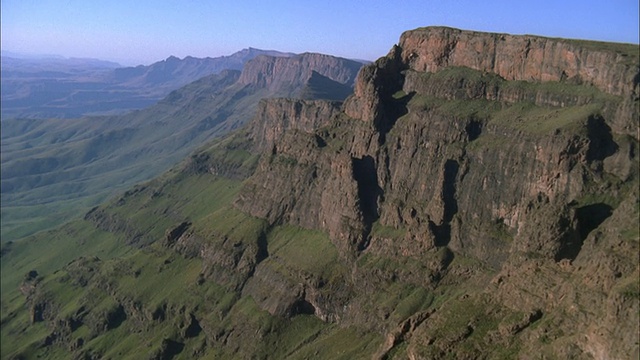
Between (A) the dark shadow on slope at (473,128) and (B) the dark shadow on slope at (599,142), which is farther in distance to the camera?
(A) the dark shadow on slope at (473,128)

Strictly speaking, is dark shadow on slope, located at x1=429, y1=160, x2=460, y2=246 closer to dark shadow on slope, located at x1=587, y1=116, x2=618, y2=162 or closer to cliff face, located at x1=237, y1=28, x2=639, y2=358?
cliff face, located at x1=237, y1=28, x2=639, y2=358

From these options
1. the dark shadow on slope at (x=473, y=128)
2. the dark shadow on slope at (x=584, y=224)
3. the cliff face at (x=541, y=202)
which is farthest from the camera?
the dark shadow on slope at (x=473, y=128)

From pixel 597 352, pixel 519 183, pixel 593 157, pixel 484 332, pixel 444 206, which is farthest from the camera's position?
pixel 444 206

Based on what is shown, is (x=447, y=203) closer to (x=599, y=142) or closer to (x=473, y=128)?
(x=473, y=128)

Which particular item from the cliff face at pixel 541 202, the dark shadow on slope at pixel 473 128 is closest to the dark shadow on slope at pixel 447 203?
the cliff face at pixel 541 202

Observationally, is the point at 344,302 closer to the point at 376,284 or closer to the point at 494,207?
the point at 376,284

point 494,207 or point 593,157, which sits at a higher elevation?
point 593,157

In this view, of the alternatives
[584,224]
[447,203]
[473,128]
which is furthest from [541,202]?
[473,128]

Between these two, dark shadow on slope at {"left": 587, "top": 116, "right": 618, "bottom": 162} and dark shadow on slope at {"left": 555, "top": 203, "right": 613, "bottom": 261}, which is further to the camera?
dark shadow on slope at {"left": 587, "top": 116, "right": 618, "bottom": 162}

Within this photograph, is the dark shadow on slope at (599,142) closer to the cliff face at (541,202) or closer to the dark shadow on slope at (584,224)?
the cliff face at (541,202)

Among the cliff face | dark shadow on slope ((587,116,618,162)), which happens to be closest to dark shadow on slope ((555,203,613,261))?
the cliff face

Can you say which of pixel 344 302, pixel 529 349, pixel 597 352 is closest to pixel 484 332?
pixel 529 349
